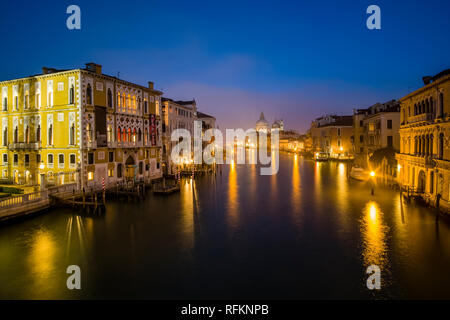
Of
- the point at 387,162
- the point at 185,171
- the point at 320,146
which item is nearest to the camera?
the point at 387,162

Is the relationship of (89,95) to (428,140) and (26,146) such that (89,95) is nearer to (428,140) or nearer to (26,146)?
(26,146)

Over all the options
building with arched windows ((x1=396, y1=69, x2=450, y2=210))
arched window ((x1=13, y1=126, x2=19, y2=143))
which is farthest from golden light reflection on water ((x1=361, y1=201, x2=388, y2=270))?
arched window ((x1=13, y1=126, x2=19, y2=143))

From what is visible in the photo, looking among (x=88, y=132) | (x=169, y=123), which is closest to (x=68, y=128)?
(x=88, y=132)

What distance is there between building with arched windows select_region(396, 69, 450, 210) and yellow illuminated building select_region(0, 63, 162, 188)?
29327 mm

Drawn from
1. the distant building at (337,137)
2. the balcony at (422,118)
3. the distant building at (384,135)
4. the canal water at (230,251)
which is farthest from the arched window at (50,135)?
the distant building at (337,137)

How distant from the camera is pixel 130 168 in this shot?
35.4 meters

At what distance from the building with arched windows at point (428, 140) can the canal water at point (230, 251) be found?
7.68 feet

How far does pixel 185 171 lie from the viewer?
5069 cm

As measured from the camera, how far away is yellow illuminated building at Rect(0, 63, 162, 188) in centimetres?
2822

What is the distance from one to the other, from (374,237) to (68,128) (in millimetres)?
27364

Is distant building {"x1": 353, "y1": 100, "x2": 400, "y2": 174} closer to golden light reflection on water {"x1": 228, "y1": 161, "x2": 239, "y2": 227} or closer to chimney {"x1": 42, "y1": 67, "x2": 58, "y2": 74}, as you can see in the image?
golden light reflection on water {"x1": 228, "y1": 161, "x2": 239, "y2": 227}
